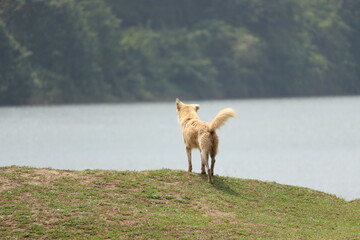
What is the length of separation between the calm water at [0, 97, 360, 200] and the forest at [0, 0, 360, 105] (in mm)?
4858

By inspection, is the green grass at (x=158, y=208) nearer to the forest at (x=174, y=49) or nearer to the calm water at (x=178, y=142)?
the calm water at (x=178, y=142)

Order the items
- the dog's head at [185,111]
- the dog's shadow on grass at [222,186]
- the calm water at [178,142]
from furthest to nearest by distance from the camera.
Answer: the calm water at [178,142]
the dog's head at [185,111]
the dog's shadow on grass at [222,186]

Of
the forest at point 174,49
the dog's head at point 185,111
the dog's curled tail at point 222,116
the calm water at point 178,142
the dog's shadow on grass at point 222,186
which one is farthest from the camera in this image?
the forest at point 174,49

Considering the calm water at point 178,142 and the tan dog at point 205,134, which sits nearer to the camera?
the tan dog at point 205,134

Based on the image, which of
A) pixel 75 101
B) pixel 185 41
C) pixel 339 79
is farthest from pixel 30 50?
pixel 339 79

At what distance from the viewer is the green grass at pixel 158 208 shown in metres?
13.0

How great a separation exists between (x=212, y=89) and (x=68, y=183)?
85.3 metres

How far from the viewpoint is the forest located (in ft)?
267

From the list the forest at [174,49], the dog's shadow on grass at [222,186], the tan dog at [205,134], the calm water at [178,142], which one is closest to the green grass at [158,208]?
the dog's shadow on grass at [222,186]

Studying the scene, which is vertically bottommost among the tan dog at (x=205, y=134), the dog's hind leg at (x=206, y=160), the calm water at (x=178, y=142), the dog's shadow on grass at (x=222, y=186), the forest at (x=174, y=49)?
the dog's shadow on grass at (x=222, y=186)

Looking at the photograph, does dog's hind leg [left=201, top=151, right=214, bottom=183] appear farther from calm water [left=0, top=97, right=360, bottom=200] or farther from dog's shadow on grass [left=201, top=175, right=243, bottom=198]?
calm water [left=0, top=97, right=360, bottom=200]

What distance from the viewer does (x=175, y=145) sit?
47375mm

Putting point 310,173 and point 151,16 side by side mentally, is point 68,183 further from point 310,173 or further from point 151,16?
point 151,16

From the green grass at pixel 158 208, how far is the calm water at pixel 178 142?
865cm
